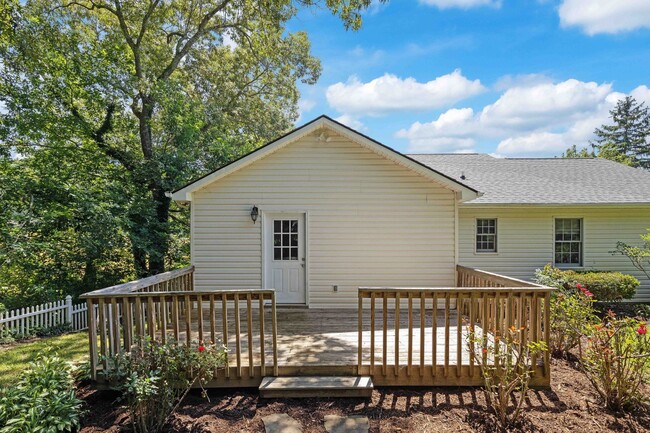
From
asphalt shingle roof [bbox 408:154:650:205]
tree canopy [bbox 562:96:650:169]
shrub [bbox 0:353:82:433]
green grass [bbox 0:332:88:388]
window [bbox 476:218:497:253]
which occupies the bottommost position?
green grass [bbox 0:332:88:388]

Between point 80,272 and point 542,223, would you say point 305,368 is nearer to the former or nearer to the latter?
point 542,223

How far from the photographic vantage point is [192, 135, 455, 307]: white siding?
23.3 ft

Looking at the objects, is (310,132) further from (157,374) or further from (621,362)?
(621,362)

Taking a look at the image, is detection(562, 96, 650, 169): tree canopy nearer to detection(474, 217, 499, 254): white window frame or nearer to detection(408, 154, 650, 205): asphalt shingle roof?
detection(408, 154, 650, 205): asphalt shingle roof

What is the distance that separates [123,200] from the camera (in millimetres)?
9641

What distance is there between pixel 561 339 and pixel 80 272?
39.8ft

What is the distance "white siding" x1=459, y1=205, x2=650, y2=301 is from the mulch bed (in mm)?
5460

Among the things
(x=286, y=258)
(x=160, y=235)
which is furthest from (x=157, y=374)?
(x=160, y=235)

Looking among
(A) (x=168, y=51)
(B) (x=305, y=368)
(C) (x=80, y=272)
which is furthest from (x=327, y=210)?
(A) (x=168, y=51)

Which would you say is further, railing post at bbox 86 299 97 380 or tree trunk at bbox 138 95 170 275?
tree trunk at bbox 138 95 170 275

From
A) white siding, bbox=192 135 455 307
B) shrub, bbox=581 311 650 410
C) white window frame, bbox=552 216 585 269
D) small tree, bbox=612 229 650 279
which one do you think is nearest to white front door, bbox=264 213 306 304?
white siding, bbox=192 135 455 307

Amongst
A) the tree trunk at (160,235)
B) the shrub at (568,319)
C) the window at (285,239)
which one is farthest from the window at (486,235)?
the tree trunk at (160,235)

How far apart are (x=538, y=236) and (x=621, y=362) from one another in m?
6.35

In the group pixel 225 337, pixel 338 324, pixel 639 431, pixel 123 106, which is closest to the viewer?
pixel 639 431
